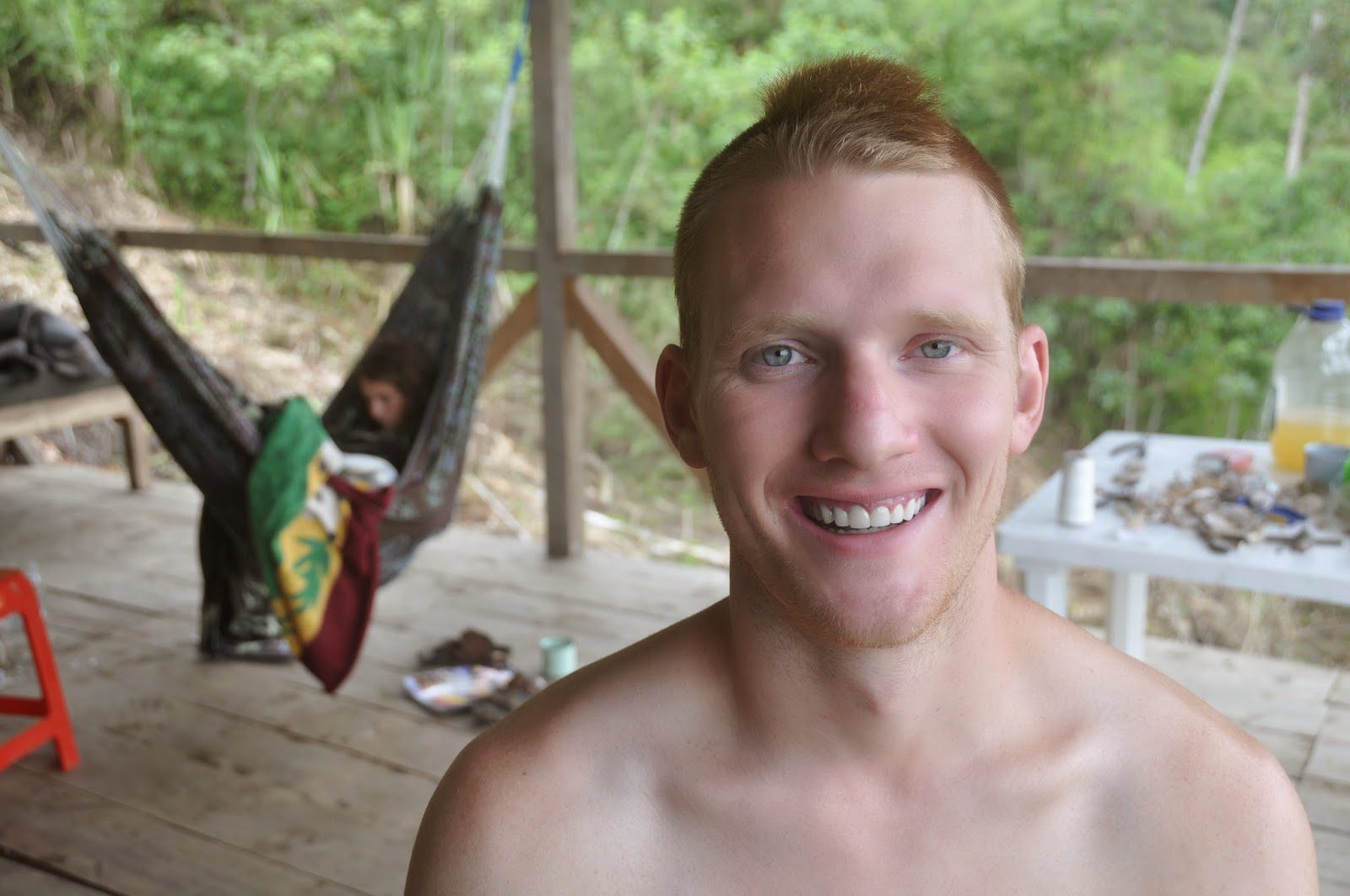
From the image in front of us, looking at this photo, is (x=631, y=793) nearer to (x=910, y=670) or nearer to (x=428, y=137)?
(x=910, y=670)

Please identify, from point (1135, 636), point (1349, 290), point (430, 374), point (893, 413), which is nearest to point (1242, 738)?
point (893, 413)

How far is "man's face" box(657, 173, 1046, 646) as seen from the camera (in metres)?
0.76

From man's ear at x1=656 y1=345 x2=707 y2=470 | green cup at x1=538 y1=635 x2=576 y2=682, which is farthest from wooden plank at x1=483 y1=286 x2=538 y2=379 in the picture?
man's ear at x1=656 y1=345 x2=707 y2=470

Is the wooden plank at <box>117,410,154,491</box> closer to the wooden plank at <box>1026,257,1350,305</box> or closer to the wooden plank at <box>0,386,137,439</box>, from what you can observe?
Result: the wooden plank at <box>0,386,137,439</box>

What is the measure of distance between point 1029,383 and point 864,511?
0.21m

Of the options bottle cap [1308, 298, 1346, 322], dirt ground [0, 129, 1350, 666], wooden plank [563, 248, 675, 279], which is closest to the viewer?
bottle cap [1308, 298, 1346, 322]

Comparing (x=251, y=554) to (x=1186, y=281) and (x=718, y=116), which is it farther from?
(x=718, y=116)

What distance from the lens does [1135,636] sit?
2197mm

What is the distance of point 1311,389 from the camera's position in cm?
193

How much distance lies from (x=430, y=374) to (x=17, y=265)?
15.7ft

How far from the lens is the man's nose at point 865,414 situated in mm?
746

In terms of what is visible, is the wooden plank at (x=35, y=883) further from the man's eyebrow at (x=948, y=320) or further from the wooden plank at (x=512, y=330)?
Answer: the man's eyebrow at (x=948, y=320)

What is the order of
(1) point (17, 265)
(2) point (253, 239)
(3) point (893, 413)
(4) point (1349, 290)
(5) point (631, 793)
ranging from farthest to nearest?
(1) point (17, 265), (2) point (253, 239), (4) point (1349, 290), (5) point (631, 793), (3) point (893, 413)

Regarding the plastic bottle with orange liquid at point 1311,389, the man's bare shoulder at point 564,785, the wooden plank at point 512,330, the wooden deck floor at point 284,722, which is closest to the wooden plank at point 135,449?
the wooden deck floor at point 284,722
